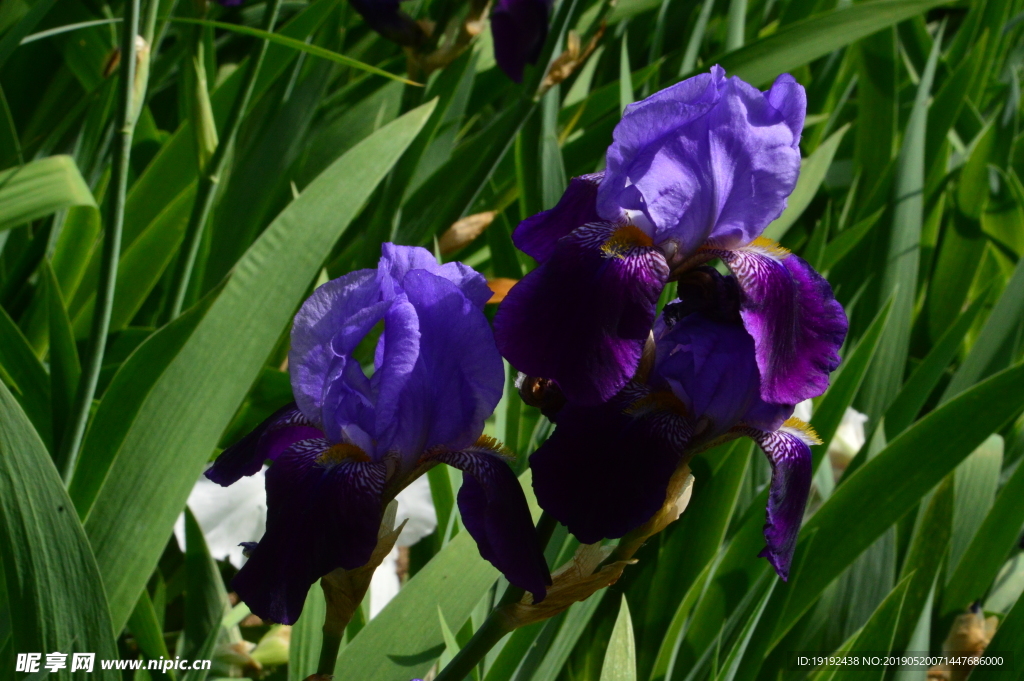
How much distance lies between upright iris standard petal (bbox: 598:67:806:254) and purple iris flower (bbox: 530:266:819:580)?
2.0 inches

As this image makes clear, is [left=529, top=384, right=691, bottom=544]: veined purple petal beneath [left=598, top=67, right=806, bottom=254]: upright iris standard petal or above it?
beneath

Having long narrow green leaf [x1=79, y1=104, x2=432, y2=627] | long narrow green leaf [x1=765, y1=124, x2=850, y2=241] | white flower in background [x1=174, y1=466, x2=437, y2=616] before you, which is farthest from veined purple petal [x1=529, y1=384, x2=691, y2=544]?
long narrow green leaf [x1=765, y1=124, x2=850, y2=241]

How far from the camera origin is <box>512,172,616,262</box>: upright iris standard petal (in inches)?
25.9

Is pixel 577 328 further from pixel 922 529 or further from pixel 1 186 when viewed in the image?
pixel 922 529

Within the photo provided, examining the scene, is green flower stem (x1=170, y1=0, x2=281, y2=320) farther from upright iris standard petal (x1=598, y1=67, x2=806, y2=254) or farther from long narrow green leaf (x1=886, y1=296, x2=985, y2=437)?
long narrow green leaf (x1=886, y1=296, x2=985, y2=437)

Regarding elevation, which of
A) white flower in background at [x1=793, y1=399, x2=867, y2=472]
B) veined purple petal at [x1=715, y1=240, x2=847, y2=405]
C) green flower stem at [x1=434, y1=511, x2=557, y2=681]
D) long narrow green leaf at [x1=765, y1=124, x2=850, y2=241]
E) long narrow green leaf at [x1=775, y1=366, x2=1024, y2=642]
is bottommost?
white flower in background at [x1=793, y1=399, x2=867, y2=472]

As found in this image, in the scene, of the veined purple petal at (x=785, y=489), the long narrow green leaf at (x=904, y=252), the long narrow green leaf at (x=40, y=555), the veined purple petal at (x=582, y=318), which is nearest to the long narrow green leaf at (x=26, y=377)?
the long narrow green leaf at (x=40, y=555)

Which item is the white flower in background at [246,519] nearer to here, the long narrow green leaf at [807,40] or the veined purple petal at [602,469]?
the veined purple petal at [602,469]

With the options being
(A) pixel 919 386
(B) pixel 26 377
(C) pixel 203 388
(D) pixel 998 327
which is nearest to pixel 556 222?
(C) pixel 203 388

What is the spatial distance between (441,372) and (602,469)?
5.0 inches

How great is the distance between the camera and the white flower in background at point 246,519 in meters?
1.11

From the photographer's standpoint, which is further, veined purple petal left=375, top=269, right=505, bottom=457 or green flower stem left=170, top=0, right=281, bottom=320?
green flower stem left=170, top=0, right=281, bottom=320

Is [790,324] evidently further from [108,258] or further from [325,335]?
[108,258]

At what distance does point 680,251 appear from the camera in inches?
24.5
